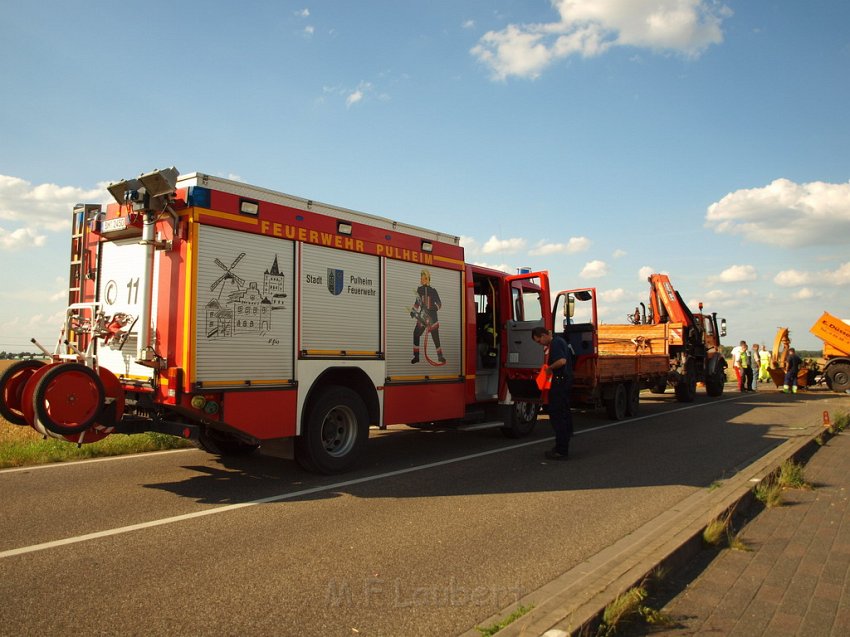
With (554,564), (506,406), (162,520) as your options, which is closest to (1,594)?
(162,520)

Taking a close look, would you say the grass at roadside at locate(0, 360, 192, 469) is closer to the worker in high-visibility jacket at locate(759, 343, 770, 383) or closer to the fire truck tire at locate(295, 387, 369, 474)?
the fire truck tire at locate(295, 387, 369, 474)

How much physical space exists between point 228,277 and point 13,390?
2416 mm

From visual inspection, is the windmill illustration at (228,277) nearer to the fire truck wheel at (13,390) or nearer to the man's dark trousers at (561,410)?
the fire truck wheel at (13,390)

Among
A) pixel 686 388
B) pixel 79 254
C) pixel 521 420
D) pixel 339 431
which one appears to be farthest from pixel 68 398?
pixel 686 388

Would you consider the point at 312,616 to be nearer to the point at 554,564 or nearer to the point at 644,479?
the point at 554,564

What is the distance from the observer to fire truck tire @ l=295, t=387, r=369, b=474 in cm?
747

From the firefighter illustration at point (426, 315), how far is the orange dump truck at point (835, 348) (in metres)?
20.5

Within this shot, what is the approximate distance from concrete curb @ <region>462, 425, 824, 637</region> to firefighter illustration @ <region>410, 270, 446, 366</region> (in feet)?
12.9

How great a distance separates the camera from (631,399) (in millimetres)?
15008

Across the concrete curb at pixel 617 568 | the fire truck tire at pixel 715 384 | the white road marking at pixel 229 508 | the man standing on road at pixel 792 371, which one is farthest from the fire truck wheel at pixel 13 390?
the man standing on road at pixel 792 371

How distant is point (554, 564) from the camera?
4.69 metres

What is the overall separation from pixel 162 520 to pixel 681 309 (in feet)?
58.4

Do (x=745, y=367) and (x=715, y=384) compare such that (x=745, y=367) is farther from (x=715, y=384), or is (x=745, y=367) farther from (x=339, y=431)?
(x=339, y=431)

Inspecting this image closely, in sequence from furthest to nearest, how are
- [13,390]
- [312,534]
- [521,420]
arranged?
[521,420], [13,390], [312,534]
